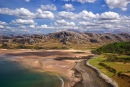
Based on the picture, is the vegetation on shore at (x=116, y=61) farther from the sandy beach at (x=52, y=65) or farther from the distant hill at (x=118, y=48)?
the sandy beach at (x=52, y=65)

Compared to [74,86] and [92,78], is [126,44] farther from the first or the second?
[74,86]

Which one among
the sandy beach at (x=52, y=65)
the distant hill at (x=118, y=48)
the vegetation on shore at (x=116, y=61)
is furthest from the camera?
the distant hill at (x=118, y=48)

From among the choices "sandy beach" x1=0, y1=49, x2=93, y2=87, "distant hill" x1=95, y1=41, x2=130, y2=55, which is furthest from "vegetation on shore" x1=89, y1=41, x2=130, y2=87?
"sandy beach" x1=0, y1=49, x2=93, y2=87

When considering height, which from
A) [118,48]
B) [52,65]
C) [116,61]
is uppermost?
[118,48]

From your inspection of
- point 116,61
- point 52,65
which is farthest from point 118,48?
point 52,65

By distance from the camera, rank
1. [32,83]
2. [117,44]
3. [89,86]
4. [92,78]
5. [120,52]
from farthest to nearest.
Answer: [117,44]
[120,52]
[92,78]
[32,83]
[89,86]

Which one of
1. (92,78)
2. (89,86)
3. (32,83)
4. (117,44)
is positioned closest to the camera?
(89,86)

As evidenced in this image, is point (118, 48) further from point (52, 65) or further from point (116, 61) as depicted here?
point (52, 65)

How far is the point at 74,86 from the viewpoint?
58.0 metres

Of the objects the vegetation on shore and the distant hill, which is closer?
the vegetation on shore

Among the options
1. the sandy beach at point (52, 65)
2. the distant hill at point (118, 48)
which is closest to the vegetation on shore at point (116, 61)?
the distant hill at point (118, 48)

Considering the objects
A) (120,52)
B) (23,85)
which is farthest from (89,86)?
(120,52)

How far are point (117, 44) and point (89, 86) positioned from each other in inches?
4361

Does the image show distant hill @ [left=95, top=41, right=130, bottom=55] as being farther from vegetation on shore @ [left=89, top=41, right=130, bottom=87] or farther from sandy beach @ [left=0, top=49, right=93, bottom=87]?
sandy beach @ [left=0, top=49, right=93, bottom=87]
